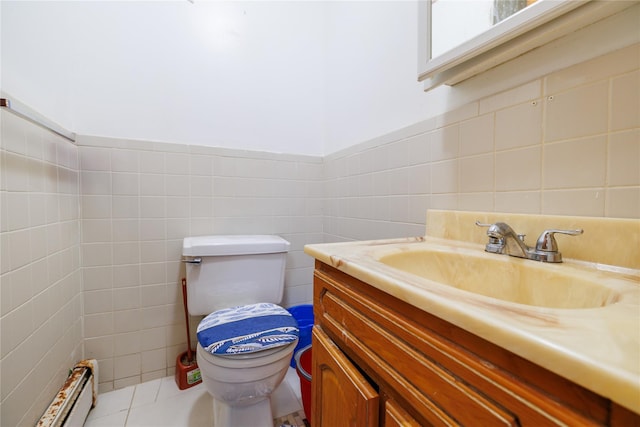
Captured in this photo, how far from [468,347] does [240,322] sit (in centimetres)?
Result: 89

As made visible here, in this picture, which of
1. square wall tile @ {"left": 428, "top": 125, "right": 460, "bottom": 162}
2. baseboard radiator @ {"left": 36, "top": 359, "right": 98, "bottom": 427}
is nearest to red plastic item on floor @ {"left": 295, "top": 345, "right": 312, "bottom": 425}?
baseboard radiator @ {"left": 36, "top": 359, "right": 98, "bottom": 427}

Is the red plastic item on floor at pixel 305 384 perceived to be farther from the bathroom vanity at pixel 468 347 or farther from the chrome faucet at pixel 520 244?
the chrome faucet at pixel 520 244

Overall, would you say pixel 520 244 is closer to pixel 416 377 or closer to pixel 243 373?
pixel 416 377

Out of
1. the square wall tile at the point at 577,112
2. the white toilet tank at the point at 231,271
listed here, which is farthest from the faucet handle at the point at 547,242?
the white toilet tank at the point at 231,271

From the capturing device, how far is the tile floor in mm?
1079

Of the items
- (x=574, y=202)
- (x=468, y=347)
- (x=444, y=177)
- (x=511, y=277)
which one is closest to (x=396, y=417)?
(x=468, y=347)

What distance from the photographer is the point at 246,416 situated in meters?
1.01

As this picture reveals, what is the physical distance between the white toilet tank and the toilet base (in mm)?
400

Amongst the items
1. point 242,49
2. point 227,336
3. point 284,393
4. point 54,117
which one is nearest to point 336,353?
point 227,336

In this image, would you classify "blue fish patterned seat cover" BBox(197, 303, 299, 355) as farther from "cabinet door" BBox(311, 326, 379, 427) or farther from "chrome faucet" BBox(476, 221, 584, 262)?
"chrome faucet" BBox(476, 221, 584, 262)

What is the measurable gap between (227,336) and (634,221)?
108 centimetres

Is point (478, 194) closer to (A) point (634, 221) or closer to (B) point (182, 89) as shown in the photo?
(A) point (634, 221)

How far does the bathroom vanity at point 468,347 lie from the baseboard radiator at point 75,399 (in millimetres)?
869

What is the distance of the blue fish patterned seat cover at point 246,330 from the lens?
0.90 m
